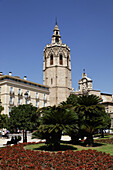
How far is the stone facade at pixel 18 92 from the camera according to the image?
4816 centimetres

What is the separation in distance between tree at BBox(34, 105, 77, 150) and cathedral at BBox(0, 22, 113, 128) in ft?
114

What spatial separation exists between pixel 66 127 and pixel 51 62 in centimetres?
4801

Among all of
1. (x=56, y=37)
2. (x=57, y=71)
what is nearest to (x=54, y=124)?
(x=57, y=71)

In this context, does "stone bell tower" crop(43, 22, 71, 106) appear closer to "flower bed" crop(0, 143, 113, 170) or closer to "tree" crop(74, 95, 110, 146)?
"tree" crop(74, 95, 110, 146)

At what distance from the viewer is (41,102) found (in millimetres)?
58031

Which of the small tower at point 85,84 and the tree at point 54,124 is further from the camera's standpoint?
the small tower at point 85,84

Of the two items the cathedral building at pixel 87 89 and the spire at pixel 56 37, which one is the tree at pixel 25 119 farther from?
the spire at pixel 56 37

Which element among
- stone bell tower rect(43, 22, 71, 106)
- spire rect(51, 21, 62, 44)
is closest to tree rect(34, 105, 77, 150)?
stone bell tower rect(43, 22, 71, 106)

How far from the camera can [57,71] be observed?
198 feet

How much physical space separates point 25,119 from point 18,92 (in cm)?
2881

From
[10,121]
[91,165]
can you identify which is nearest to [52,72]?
[10,121]

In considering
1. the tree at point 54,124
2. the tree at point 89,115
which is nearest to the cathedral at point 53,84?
the tree at point 89,115

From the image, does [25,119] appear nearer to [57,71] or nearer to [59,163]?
[59,163]

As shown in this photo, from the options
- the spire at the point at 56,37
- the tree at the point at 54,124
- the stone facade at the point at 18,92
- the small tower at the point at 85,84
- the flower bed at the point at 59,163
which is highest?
the spire at the point at 56,37
